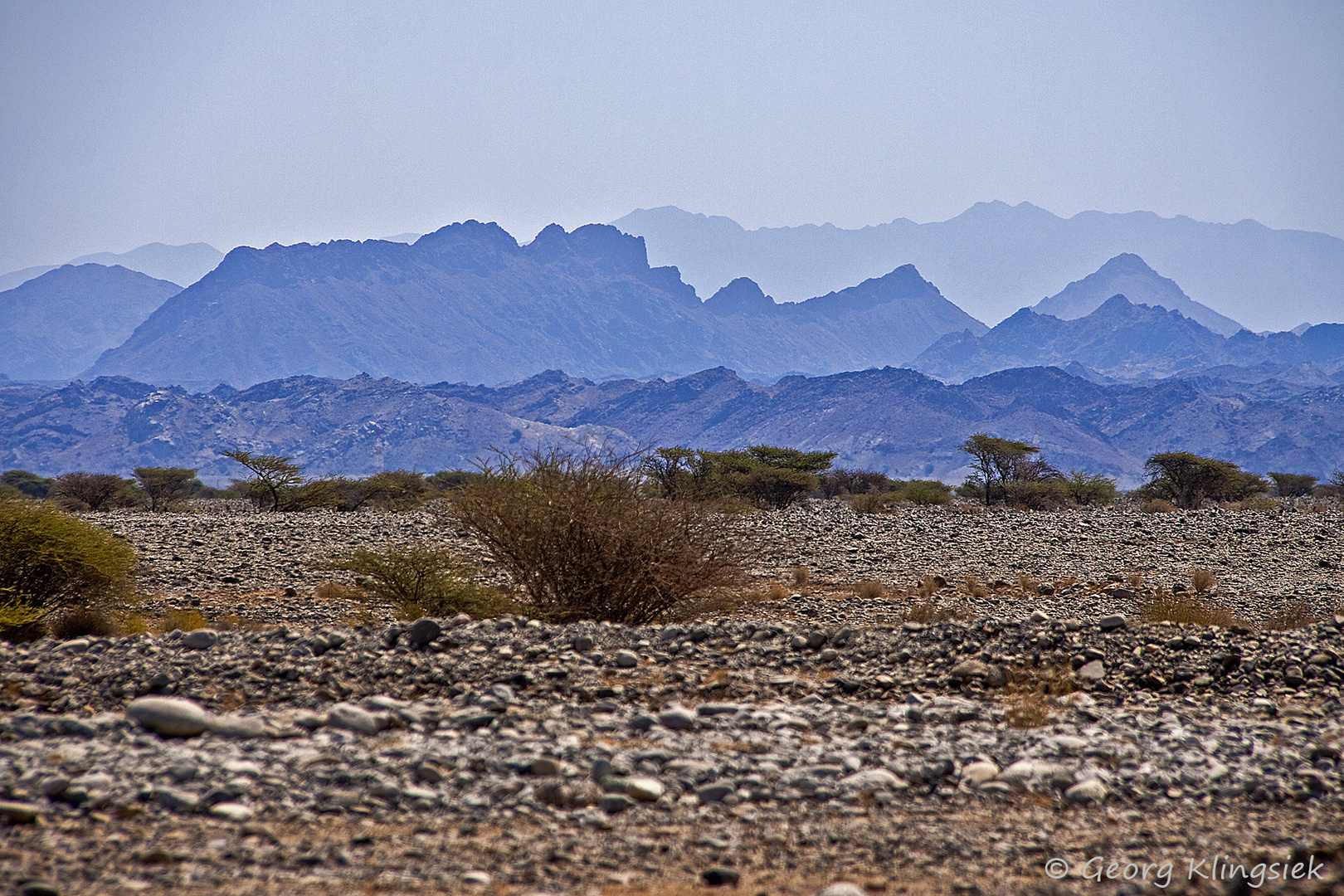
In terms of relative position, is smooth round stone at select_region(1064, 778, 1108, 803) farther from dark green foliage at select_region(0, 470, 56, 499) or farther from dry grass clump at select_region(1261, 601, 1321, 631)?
dark green foliage at select_region(0, 470, 56, 499)

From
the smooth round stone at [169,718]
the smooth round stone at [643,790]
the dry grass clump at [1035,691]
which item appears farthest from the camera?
the dry grass clump at [1035,691]

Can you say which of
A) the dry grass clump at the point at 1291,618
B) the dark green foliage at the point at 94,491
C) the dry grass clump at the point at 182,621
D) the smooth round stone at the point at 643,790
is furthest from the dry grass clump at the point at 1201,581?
the dark green foliage at the point at 94,491

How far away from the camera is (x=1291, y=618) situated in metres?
12.1

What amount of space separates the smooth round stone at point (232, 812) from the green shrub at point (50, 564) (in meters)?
7.12

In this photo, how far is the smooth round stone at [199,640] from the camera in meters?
7.89

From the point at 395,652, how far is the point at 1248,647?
825 cm

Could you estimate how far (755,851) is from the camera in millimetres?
4512

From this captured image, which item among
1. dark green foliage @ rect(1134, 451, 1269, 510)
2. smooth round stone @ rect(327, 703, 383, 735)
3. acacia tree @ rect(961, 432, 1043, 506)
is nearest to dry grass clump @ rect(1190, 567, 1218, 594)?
smooth round stone @ rect(327, 703, 383, 735)

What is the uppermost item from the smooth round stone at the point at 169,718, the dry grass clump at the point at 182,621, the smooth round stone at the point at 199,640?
the smooth round stone at the point at 199,640

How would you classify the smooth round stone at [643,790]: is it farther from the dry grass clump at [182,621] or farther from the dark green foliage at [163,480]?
the dark green foliage at [163,480]

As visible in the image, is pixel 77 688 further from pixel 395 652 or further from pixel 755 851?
pixel 755 851

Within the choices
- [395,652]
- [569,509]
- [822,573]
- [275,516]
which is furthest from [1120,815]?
[275,516]

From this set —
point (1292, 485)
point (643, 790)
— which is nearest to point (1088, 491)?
point (1292, 485)

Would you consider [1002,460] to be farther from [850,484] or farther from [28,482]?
[28,482]
